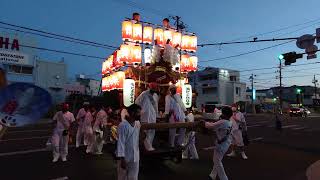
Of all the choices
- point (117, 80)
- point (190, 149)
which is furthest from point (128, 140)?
point (117, 80)

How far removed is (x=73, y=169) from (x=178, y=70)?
537 centimetres

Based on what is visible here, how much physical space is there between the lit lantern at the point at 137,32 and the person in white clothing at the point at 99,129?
130 inches

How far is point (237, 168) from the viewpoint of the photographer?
468 inches

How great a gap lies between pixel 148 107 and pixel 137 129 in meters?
Result: 4.38

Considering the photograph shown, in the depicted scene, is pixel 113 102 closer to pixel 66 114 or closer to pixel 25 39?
pixel 66 114

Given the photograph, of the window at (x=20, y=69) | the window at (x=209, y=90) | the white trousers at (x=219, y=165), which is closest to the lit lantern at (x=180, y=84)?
the white trousers at (x=219, y=165)

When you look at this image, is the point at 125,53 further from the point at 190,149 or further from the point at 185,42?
the point at 190,149

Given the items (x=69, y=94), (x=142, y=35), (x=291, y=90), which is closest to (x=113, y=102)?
(x=142, y=35)

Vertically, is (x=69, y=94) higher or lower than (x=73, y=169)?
higher

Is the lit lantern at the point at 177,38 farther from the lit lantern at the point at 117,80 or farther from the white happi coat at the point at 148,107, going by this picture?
the white happi coat at the point at 148,107

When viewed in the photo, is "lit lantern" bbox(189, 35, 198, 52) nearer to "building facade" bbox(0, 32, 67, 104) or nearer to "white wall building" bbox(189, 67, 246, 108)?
"building facade" bbox(0, 32, 67, 104)

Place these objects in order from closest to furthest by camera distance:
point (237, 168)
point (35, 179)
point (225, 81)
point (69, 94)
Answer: point (35, 179) → point (237, 168) → point (69, 94) → point (225, 81)

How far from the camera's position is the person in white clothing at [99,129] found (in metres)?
14.8

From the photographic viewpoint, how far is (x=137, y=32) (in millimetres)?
14977
